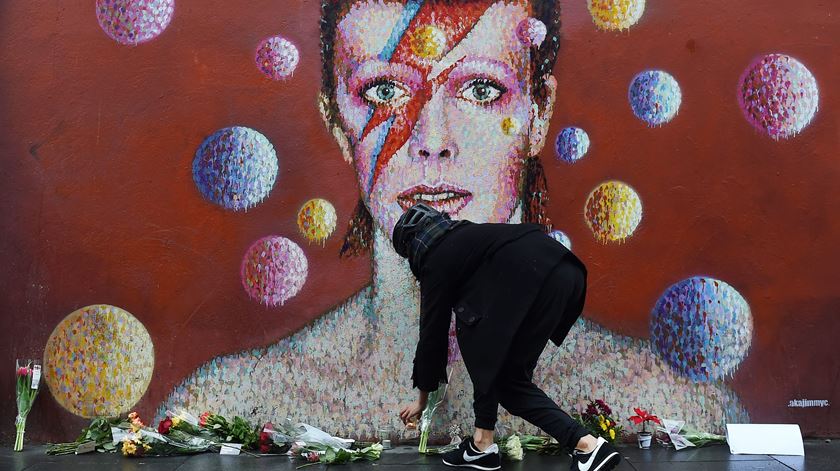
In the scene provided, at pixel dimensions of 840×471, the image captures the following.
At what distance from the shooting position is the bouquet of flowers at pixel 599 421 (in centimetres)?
464

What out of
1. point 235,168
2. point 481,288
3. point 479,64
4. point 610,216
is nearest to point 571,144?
point 610,216

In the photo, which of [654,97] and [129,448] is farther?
[654,97]

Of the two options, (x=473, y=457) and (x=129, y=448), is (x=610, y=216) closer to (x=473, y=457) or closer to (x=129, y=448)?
(x=473, y=457)

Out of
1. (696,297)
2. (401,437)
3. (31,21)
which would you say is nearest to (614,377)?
(696,297)

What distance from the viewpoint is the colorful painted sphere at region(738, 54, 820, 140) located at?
5016 millimetres

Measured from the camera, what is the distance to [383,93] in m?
5.05

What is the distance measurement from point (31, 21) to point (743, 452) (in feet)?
16.8

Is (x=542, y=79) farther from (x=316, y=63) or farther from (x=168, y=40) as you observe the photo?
(x=168, y=40)

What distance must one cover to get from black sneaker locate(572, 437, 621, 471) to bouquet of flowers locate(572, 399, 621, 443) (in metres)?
0.76

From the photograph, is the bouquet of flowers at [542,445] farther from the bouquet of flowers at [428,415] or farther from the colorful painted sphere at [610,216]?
the colorful painted sphere at [610,216]

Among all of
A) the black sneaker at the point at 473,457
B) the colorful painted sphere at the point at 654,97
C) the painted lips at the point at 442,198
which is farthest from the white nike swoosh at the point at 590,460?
the colorful painted sphere at the point at 654,97

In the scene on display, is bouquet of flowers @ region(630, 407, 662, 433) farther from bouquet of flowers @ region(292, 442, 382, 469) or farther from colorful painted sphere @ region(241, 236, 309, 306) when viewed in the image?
colorful painted sphere @ region(241, 236, 309, 306)

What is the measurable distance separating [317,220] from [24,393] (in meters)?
2.03

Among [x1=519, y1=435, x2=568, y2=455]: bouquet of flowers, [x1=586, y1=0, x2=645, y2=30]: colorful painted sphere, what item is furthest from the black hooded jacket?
[x1=586, y1=0, x2=645, y2=30]: colorful painted sphere
